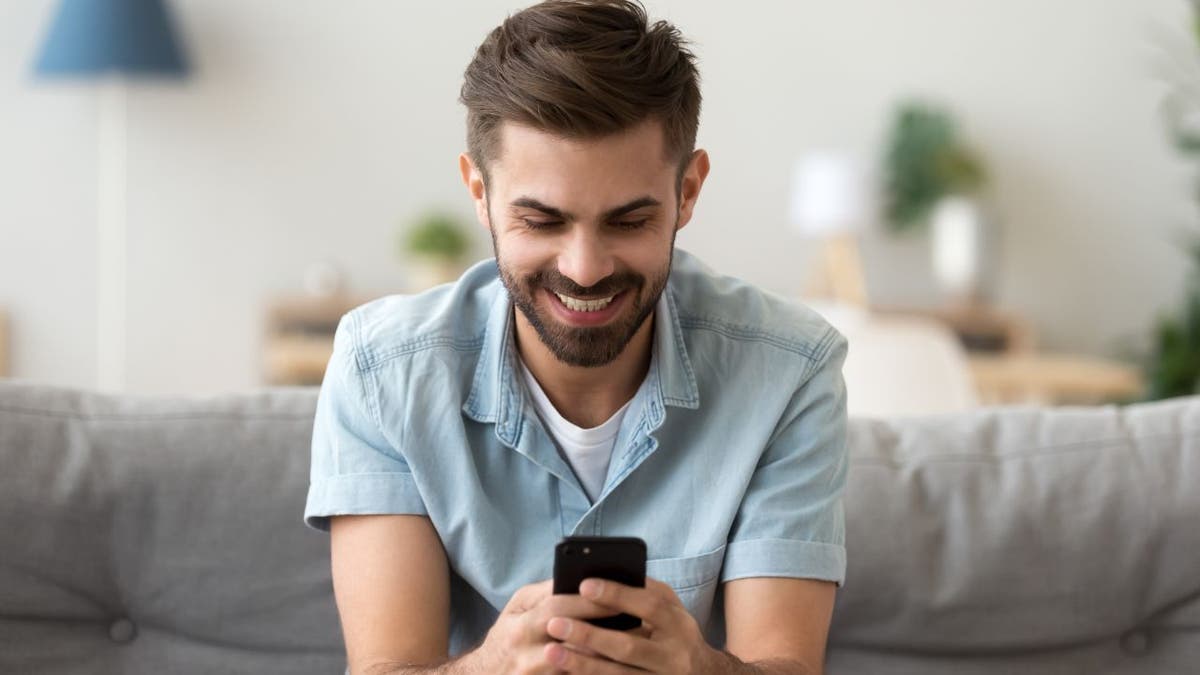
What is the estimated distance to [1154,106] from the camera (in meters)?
5.43

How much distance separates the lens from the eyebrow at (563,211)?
5.09 ft

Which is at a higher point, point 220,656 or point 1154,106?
point 1154,106

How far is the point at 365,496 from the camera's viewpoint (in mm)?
1603

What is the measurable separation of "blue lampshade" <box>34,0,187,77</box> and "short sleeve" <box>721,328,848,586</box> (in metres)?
3.30

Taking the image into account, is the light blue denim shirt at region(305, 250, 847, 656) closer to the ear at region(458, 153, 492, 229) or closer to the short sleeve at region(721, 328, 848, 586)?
the short sleeve at region(721, 328, 848, 586)

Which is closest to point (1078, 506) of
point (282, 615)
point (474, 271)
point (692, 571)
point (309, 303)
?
point (692, 571)

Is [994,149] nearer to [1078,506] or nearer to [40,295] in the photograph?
Result: [40,295]

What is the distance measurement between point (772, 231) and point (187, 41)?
6.65 ft

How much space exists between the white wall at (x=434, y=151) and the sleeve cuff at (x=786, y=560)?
3.00 meters

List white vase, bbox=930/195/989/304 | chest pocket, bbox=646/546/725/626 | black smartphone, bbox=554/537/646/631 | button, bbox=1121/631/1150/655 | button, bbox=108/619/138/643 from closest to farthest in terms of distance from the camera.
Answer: black smartphone, bbox=554/537/646/631
chest pocket, bbox=646/546/725/626
button, bbox=108/619/138/643
button, bbox=1121/631/1150/655
white vase, bbox=930/195/989/304

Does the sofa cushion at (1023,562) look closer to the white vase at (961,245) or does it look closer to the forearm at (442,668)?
the forearm at (442,668)

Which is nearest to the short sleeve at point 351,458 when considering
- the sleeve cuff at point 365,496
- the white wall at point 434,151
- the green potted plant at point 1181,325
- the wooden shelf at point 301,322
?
the sleeve cuff at point 365,496

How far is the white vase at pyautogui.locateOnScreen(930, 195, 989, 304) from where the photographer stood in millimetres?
5152

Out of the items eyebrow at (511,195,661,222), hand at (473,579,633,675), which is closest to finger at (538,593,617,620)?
hand at (473,579,633,675)
